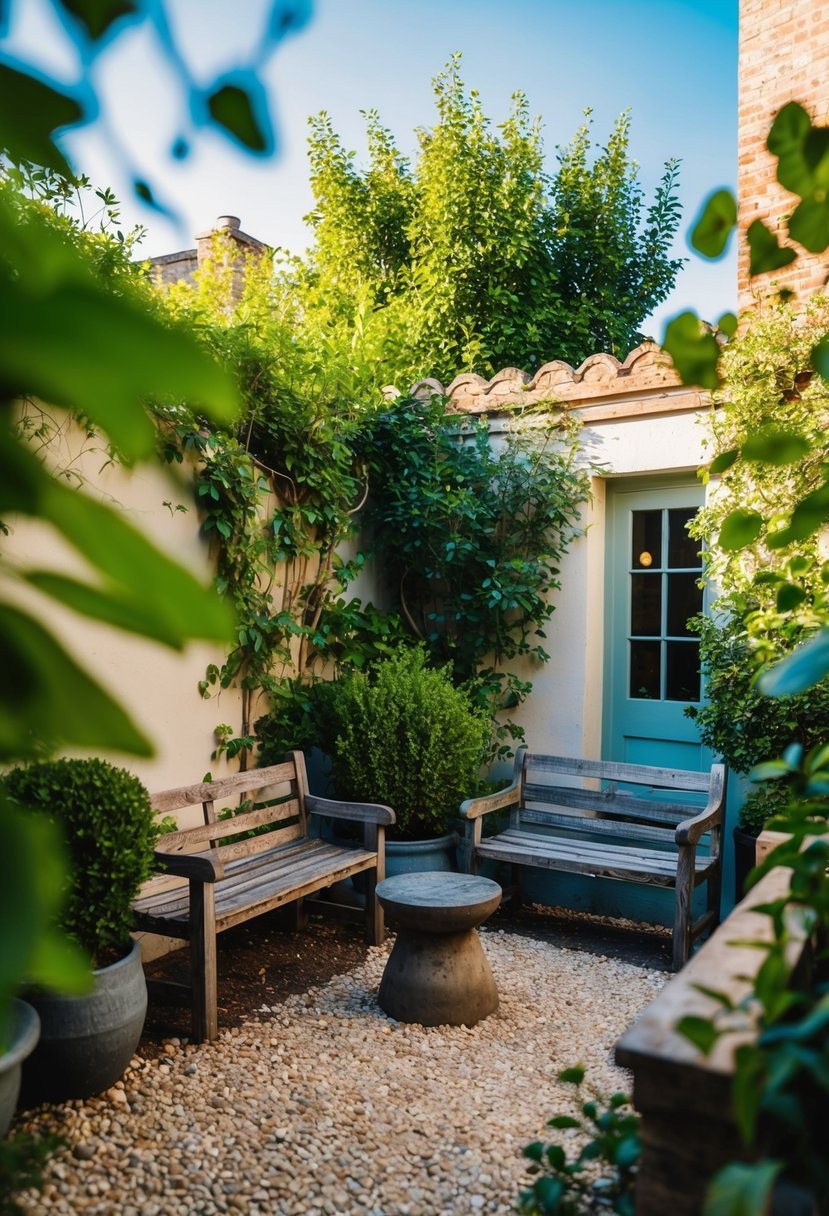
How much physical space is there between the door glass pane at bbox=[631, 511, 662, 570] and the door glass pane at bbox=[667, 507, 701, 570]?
2.8 inches

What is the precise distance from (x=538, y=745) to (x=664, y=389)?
7.66 feet

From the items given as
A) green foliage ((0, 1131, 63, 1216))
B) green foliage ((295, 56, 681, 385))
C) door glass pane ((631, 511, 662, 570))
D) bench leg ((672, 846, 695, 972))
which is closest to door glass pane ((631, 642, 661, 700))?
door glass pane ((631, 511, 662, 570))

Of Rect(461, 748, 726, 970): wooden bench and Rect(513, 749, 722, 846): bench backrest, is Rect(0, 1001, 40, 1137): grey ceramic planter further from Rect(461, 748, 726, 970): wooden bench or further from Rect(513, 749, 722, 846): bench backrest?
Rect(513, 749, 722, 846): bench backrest

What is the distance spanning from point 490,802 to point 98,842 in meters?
2.50

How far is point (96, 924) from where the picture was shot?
3191 millimetres

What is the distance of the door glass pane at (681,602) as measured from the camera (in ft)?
18.0

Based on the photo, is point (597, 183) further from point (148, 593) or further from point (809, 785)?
point (148, 593)

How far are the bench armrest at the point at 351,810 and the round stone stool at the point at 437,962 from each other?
74cm

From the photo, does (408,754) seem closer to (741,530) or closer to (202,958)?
(202,958)

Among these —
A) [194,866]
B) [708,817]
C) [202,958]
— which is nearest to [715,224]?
[194,866]

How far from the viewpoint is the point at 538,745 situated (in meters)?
5.84

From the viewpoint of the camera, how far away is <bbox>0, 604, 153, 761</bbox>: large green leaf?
0.23m

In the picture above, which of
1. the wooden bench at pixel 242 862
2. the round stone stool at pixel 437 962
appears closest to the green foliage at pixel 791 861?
the round stone stool at pixel 437 962

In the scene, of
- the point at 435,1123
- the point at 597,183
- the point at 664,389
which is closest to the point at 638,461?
the point at 664,389
